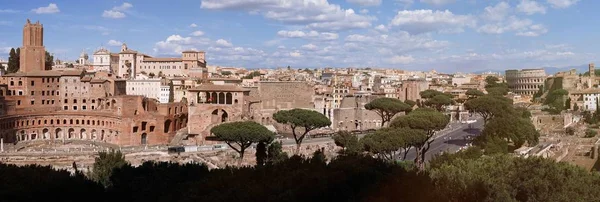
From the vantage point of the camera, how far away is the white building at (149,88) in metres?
64.5

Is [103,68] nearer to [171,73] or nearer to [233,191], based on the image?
[171,73]

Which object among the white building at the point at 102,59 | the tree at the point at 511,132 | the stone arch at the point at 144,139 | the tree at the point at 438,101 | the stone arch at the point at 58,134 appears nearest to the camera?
the tree at the point at 511,132

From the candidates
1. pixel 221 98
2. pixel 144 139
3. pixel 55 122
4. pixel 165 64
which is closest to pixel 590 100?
pixel 221 98

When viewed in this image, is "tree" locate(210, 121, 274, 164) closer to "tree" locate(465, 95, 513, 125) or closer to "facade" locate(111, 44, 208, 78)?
"tree" locate(465, 95, 513, 125)

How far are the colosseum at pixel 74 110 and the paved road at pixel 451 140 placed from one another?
67.4 ft

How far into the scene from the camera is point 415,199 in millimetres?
13281

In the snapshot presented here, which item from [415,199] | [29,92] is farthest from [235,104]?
[415,199]

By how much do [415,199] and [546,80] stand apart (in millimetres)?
75697

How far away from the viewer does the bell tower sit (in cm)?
5412

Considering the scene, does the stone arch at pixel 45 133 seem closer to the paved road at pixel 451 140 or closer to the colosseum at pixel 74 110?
the colosseum at pixel 74 110

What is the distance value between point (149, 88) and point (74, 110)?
49.2 ft

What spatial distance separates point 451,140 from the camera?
41.9 meters

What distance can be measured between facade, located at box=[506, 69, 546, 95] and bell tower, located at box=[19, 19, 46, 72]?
66039mm

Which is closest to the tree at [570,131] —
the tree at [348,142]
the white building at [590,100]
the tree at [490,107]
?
the tree at [490,107]
